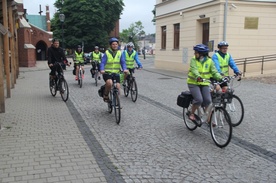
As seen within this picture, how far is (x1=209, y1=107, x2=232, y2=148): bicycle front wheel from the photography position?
551 centimetres

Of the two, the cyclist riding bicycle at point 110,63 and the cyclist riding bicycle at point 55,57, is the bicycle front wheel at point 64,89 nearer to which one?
the cyclist riding bicycle at point 55,57

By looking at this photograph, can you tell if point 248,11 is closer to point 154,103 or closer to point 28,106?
point 154,103

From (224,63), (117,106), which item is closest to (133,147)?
(117,106)

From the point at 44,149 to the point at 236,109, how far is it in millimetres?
4149

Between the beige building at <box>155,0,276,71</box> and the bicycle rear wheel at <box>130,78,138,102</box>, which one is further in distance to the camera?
the beige building at <box>155,0,276,71</box>

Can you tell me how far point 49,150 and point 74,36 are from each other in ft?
149

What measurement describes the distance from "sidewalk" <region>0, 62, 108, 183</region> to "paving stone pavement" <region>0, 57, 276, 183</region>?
0.04 feet

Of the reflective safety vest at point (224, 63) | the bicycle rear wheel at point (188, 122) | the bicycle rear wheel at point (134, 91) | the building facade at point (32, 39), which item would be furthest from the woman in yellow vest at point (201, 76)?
the building facade at point (32, 39)

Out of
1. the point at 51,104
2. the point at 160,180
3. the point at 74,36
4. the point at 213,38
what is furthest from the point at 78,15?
the point at 160,180

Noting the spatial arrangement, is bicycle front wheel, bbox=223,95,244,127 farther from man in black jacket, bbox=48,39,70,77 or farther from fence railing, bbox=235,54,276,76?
fence railing, bbox=235,54,276,76

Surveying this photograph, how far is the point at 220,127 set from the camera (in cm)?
582

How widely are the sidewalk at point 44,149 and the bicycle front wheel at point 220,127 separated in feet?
7.28

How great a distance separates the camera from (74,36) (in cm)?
4925

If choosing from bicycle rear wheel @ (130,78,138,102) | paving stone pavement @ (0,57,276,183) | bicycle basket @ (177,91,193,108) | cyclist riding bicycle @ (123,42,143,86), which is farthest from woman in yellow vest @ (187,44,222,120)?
cyclist riding bicycle @ (123,42,143,86)
